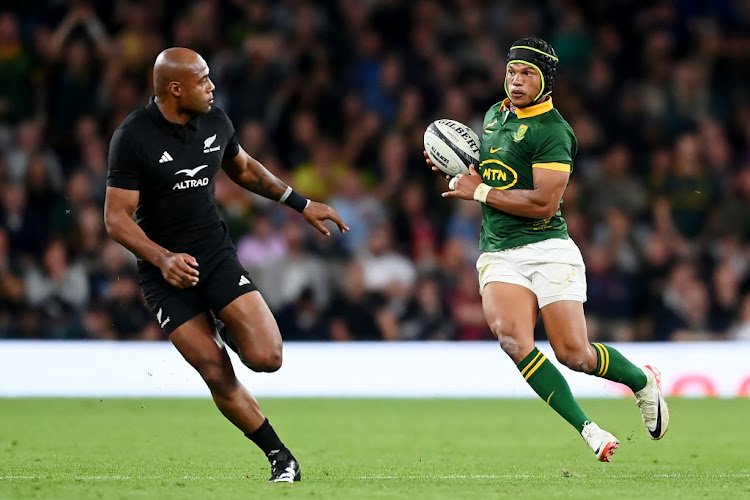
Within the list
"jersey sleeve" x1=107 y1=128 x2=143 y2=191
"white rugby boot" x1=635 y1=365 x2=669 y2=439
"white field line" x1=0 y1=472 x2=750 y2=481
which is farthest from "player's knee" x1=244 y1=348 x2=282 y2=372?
"white rugby boot" x1=635 y1=365 x2=669 y2=439

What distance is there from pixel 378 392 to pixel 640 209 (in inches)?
154

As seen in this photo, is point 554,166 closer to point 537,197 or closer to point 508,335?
point 537,197

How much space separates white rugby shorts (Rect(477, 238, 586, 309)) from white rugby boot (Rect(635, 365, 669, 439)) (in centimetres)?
69

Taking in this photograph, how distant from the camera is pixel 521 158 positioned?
24.1ft

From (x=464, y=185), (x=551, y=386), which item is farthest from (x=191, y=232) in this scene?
(x=551, y=386)

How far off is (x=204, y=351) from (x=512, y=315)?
1791 millimetres

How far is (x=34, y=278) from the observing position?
13.1 metres

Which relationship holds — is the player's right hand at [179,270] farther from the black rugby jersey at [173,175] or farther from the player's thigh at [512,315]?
the player's thigh at [512,315]

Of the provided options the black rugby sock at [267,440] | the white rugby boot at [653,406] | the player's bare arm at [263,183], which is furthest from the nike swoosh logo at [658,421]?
the black rugby sock at [267,440]

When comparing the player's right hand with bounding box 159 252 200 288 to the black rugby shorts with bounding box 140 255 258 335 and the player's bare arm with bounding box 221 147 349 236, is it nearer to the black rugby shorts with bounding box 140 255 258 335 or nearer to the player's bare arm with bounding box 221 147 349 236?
the black rugby shorts with bounding box 140 255 258 335

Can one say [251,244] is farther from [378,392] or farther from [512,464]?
[512,464]

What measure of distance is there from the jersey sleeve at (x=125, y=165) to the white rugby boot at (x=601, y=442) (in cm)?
283

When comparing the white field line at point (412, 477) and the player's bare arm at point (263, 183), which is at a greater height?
the player's bare arm at point (263, 183)

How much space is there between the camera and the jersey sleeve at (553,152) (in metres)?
7.22
